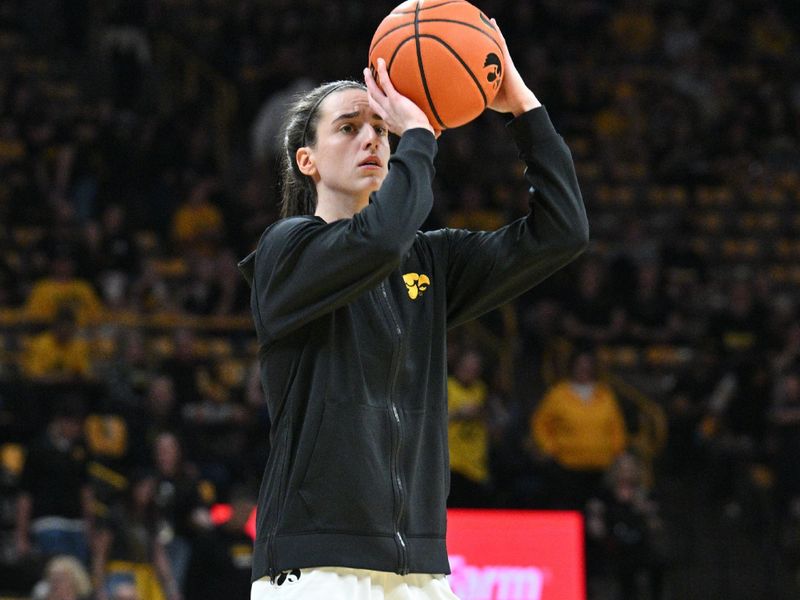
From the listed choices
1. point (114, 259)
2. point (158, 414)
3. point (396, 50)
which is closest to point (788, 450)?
point (158, 414)

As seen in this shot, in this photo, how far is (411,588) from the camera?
8.86 feet

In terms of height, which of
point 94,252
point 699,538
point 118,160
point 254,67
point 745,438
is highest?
point 254,67

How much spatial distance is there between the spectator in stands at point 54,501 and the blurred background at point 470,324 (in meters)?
0.02

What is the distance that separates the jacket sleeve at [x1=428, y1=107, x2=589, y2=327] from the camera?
2982 mm

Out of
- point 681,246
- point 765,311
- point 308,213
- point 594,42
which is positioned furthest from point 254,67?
point 308,213

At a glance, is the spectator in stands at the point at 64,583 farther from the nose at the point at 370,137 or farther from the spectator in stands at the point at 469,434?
the nose at the point at 370,137

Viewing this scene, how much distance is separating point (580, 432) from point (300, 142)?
711cm

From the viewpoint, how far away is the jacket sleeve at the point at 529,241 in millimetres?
2982

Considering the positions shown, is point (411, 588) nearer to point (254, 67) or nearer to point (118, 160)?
point (118, 160)

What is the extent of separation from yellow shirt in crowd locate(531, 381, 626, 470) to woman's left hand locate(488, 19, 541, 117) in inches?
276

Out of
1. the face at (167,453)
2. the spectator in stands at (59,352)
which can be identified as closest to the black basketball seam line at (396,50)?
the face at (167,453)

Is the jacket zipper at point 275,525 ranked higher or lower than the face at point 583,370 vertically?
lower

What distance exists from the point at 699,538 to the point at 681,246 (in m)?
3.54

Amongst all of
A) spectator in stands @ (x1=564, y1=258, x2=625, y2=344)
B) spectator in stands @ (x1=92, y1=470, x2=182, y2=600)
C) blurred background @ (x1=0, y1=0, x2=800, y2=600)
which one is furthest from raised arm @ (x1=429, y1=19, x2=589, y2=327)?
spectator in stands @ (x1=564, y1=258, x2=625, y2=344)
